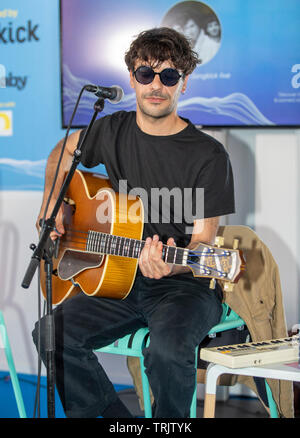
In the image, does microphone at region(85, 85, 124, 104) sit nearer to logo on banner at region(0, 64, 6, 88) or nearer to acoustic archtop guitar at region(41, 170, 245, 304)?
acoustic archtop guitar at region(41, 170, 245, 304)

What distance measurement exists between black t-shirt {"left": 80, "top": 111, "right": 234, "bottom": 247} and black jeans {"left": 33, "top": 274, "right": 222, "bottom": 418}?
0.27 meters

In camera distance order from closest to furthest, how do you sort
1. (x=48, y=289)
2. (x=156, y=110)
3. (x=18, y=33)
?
(x=48, y=289)
(x=156, y=110)
(x=18, y=33)

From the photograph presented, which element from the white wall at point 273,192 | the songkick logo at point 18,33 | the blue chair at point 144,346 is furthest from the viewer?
the songkick logo at point 18,33

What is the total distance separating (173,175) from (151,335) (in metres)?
0.72

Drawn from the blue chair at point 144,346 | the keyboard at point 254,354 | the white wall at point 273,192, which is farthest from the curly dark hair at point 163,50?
the keyboard at point 254,354

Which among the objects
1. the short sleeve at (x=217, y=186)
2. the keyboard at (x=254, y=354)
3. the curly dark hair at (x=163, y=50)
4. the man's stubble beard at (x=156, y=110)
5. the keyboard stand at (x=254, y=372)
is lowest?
the keyboard stand at (x=254, y=372)

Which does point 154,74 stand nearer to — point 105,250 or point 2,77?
point 105,250

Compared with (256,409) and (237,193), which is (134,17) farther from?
(256,409)

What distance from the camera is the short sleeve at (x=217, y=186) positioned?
91.6 inches

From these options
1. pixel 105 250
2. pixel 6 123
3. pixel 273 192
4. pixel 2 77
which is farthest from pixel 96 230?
pixel 2 77

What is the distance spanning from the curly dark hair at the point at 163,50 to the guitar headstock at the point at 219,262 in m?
0.86

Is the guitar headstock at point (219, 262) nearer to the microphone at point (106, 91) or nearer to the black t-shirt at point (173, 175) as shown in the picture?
the black t-shirt at point (173, 175)

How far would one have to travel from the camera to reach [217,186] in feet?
7.69

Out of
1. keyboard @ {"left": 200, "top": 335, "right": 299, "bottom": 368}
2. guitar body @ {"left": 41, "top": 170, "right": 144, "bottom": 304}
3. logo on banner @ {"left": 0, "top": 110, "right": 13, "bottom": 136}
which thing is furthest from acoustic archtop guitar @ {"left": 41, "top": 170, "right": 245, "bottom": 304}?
logo on banner @ {"left": 0, "top": 110, "right": 13, "bottom": 136}
